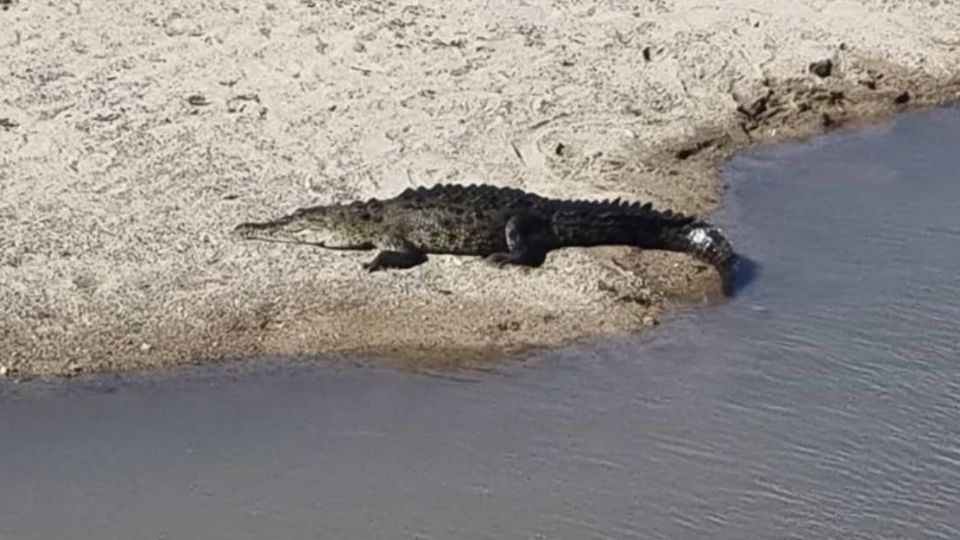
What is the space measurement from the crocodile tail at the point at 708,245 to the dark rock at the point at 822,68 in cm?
320

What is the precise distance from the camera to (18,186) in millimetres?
9836

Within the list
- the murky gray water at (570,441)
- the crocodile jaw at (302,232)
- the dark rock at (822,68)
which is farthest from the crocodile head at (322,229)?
the dark rock at (822,68)

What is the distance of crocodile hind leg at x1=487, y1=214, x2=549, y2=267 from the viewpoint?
9.55m

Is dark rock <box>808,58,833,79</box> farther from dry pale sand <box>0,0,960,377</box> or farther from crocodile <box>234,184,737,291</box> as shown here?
crocodile <box>234,184,737,291</box>

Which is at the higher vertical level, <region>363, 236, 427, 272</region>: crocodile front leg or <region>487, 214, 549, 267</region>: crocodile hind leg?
<region>487, 214, 549, 267</region>: crocodile hind leg

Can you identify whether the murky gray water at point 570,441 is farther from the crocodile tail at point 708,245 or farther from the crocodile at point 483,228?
the crocodile at point 483,228

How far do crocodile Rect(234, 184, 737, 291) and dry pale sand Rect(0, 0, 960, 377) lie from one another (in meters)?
0.09

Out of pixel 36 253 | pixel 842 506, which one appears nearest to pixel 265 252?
pixel 36 253

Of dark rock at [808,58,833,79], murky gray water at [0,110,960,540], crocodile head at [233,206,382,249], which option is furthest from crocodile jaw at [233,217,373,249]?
dark rock at [808,58,833,79]

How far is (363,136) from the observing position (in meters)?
10.9

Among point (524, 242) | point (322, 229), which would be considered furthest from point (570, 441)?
point (322, 229)

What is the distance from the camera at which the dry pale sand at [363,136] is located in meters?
8.78

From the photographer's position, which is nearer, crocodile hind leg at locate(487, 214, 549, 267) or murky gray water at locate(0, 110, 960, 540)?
murky gray water at locate(0, 110, 960, 540)

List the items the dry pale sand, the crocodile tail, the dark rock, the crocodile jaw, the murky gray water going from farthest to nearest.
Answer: the dark rock → the crocodile jaw → the crocodile tail → the dry pale sand → the murky gray water
